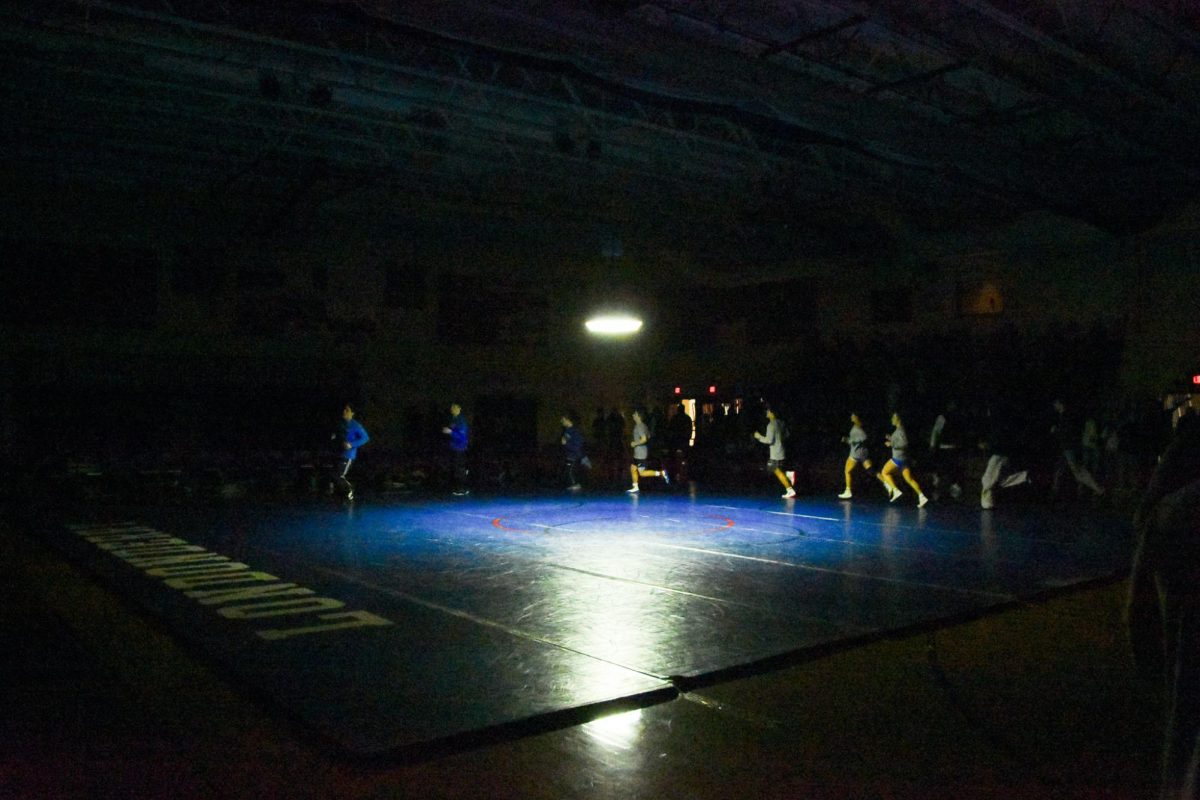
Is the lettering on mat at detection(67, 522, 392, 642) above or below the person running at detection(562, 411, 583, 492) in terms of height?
below

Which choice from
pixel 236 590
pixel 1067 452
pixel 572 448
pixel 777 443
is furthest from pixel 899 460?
pixel 236 590

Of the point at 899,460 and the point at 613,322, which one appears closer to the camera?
the point at 899,460

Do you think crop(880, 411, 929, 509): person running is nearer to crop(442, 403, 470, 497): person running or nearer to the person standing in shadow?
crop(442, 403, 470, 497): person running

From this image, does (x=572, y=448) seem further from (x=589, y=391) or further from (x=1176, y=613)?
(x=1176, y=613)

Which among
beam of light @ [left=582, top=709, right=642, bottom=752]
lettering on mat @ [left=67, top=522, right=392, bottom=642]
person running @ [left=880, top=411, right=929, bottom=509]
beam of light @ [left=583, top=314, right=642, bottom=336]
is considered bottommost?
beam of light @ [left=582, top=709, right=642, bottom=752]

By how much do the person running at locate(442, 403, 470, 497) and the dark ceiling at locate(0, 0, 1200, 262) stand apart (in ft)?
15.3

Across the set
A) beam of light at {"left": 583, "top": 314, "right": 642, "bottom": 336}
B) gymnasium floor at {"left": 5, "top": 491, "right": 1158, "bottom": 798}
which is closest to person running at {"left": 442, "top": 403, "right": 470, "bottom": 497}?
beam of light at {"left": 583, "top": 314, "right": 642, "bottom": 336}

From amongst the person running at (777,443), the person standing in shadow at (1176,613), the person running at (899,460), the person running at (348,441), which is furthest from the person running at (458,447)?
the person standing in shadow at (1176,613)

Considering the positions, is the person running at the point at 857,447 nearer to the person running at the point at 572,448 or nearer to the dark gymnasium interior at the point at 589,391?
A: the dark gymnasium interior at the point at 589,391

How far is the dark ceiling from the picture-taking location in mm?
10148

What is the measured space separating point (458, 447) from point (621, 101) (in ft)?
24.4

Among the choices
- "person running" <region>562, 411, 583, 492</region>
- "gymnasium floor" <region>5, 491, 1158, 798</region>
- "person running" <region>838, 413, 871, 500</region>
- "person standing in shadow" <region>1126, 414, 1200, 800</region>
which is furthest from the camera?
"person running" <region>562, 411, 583, 492</region>

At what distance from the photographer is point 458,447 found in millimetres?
18422

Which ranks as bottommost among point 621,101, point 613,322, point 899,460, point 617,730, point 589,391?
point 617,730
